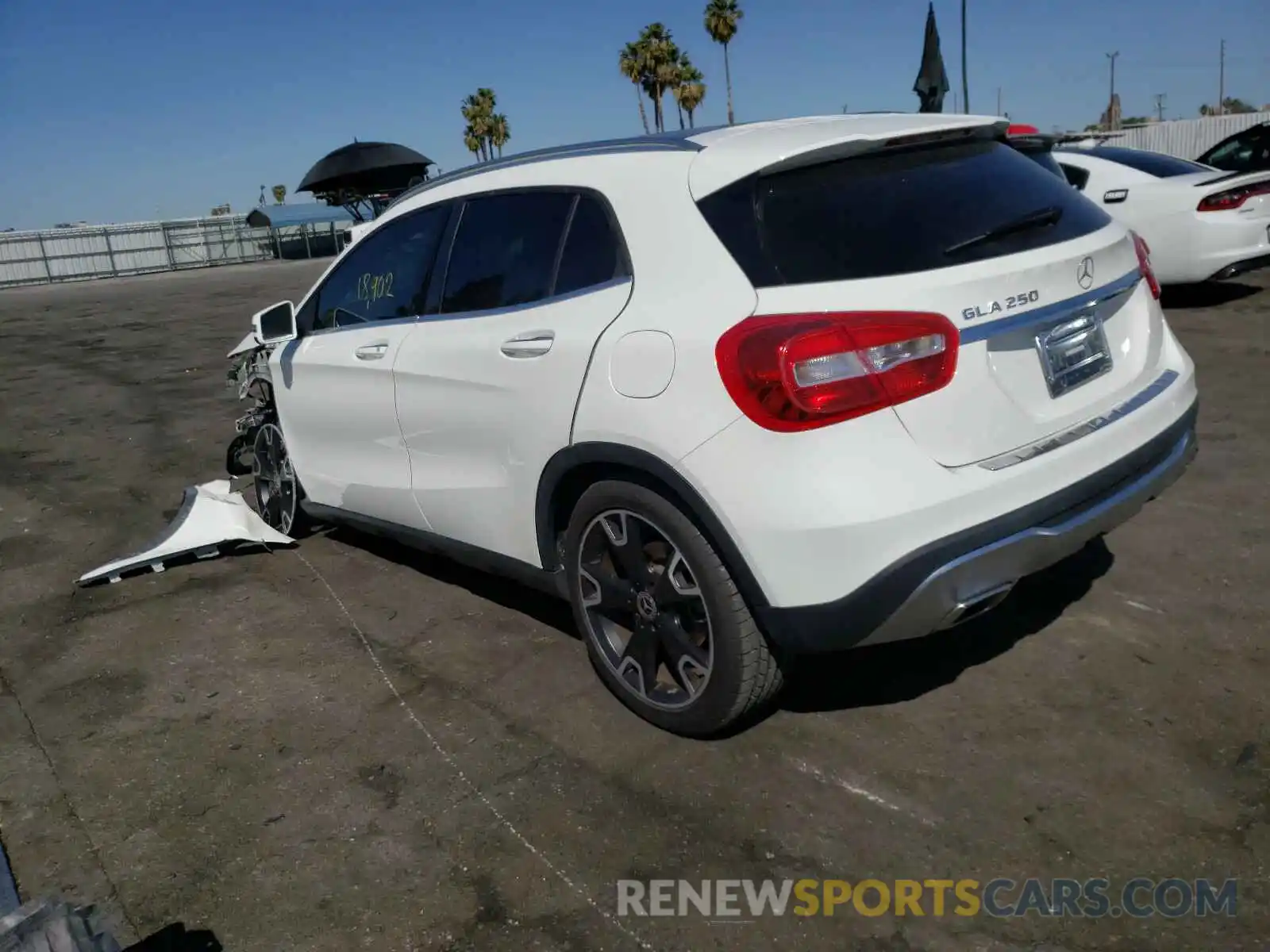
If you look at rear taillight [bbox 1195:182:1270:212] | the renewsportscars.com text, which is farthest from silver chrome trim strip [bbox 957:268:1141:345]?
rear taillight [bbox 1195:182:1270:212]

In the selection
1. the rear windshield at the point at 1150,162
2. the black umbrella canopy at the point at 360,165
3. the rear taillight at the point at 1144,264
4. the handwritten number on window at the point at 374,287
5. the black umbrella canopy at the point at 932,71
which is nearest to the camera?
the rear taillight at the point at 1144,264

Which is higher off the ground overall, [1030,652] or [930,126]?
[930,126]

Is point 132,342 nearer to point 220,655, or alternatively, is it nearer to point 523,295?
point 220,655

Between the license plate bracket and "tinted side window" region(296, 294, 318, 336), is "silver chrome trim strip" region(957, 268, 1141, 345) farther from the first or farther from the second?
"tinted side window" region(296, 294, 318, 336)

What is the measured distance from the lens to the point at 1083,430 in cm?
292

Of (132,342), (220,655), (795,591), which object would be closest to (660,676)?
(795,591)

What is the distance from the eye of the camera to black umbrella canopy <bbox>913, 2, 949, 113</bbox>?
49.4 ft

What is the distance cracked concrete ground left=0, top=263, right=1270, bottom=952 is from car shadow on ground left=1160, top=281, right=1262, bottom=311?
567cm

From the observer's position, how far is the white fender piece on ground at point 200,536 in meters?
5.12

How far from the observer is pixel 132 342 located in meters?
15.6

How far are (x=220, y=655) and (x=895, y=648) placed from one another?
2.65 metres

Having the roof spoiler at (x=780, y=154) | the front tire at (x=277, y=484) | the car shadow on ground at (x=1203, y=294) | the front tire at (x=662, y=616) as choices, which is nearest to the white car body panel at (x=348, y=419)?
the front tire at (x=277, y=484)

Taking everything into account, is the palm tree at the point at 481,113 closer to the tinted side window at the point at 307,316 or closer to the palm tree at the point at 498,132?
the palm tree at the point at 498,132

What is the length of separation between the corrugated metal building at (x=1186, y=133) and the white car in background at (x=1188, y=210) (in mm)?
27509
